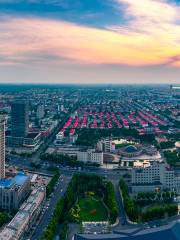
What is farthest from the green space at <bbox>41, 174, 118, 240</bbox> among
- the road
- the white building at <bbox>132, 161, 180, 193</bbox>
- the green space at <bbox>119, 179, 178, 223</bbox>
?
the white building at <bbox>132, 161, 180, 193</bbox>

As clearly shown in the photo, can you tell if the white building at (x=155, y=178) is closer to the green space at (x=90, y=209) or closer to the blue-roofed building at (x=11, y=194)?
the green space at (x=90, y=209)

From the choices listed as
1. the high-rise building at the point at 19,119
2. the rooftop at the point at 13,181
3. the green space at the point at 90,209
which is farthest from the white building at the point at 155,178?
the high-rise building at the point at 19,119

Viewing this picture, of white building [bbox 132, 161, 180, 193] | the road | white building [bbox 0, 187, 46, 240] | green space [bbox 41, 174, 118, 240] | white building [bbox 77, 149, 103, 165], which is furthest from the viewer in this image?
white building [bbox 77, 149, 103, 165]

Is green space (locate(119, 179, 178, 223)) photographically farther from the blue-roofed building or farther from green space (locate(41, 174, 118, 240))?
the blue-roofed building

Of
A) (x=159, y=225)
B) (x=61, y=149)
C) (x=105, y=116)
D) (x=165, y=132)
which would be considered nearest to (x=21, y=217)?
(x=159, y=225)

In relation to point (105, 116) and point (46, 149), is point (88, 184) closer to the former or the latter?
point (46, 149)
